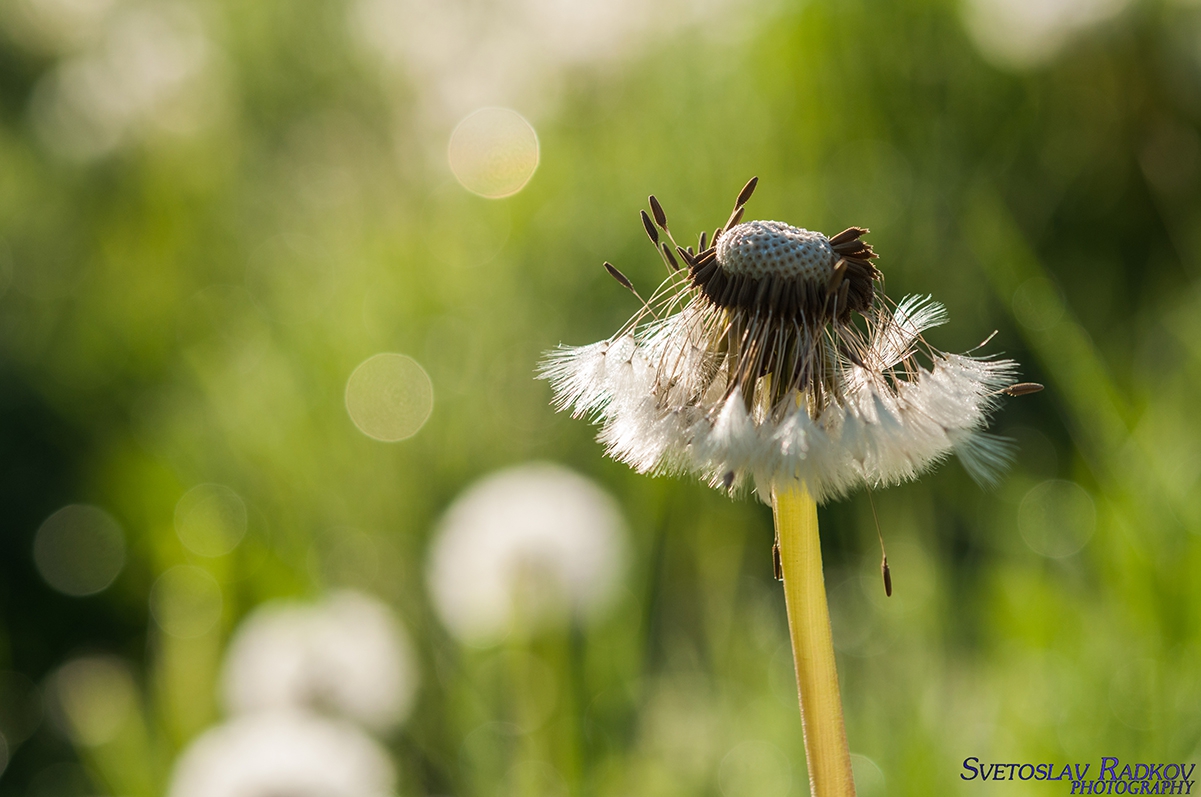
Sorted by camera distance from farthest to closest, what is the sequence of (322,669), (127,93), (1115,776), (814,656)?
(127,93) < (322,669) < (1115,776) < (814,656)

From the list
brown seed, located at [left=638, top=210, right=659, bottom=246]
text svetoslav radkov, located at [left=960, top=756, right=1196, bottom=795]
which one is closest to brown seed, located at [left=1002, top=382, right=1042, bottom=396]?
brown seed, located at [left=638, top=210, right=659, bottom=246]

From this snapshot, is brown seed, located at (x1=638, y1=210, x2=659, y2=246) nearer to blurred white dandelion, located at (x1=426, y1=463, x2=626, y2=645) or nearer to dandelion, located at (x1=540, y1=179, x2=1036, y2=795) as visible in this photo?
dandelion, located at (x1=540, y1=179, x2=1036, y2=795)

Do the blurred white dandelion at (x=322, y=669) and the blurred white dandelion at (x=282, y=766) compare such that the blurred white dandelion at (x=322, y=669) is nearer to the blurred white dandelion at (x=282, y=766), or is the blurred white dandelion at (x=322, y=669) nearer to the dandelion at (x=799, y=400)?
the blurred white dandelion at (x=282, y=766)

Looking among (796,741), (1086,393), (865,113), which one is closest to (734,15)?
(865,113)

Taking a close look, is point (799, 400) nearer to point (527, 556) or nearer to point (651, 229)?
point (651, 229)

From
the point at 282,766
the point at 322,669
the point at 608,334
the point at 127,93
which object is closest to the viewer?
the point at 282,766

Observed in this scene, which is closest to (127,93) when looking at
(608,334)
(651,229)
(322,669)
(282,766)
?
(608,334)

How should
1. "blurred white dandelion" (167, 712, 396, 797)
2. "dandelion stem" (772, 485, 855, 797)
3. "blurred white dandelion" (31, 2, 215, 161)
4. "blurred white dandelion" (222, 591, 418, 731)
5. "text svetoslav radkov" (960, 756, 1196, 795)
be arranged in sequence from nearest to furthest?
"dandelion stem" (772, 485, 855, 797)
"text svetoslav radkov" (960, 756, 1196, 795)
"blurred white dandelion" (167, 712, 396, 797)
"blurred white dandelion" (222, 591, 418, 731)
"blurred white dandelion" (31, 2, 215, 161)
